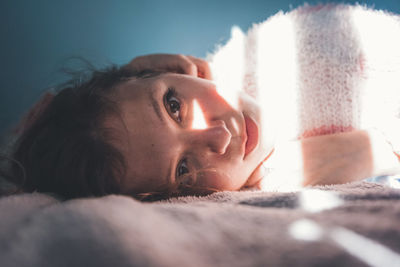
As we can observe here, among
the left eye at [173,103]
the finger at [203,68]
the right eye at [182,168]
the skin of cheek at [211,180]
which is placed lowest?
the skin of cheek at [211,180]

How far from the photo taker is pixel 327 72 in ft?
2.65

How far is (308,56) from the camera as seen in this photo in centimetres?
82

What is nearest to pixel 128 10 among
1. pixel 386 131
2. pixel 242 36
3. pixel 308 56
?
pixel 242 36

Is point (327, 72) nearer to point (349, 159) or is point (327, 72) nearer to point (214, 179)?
point (349, 159)

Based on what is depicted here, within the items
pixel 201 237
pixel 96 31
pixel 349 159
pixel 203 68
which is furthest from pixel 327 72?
pixel 96 31

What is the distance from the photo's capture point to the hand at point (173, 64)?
2.71 ft

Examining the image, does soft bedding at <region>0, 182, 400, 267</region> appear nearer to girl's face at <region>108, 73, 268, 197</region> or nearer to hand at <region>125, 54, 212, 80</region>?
girl's face at <region>108, 73, 268, 197</region>

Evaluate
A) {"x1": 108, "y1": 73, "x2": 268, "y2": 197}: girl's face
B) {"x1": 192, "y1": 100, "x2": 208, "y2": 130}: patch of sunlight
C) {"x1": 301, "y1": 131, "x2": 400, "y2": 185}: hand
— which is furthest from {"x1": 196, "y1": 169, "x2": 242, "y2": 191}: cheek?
{"x1": 301, "y1": 131, "x2": 400, "y2": 185}: hand

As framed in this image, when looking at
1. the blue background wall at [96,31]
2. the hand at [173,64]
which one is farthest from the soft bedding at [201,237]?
the blue background wall at [96,31]

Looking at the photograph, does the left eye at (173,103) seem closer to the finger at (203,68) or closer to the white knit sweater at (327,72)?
the white knit sweater at (327,72)

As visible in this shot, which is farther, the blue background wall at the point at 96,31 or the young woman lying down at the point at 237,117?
the blue background wall at the point at 96,31

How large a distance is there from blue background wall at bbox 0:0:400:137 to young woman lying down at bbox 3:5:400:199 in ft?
0.32

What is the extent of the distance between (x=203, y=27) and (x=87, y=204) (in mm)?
1034

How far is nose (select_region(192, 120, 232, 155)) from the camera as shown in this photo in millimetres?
590
